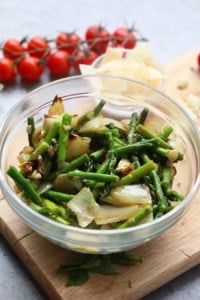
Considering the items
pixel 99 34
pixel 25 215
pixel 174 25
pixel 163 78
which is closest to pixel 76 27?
pixel 99 34

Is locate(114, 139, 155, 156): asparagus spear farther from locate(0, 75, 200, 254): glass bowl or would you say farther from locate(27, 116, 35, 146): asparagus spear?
locate(27, 116, 35, 146): asparagus spear

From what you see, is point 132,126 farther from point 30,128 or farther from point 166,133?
point 30,128

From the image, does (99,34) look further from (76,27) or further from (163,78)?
(163,78)

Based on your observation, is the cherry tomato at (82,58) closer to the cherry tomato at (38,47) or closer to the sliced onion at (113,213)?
the cherry tomato at (38,47)

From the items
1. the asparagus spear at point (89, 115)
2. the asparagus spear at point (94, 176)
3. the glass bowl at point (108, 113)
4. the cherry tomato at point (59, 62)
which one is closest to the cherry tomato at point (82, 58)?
the cherry tomato at point (59, 62)

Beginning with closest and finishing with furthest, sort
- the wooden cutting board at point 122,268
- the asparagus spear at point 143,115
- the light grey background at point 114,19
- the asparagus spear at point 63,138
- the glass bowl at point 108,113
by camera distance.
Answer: the glass bowl at point 108,113, the wooden cutting board at point 122,268, the asparagus spear at point 63,138, the asparagus spear at point 143,115, the light grey background at point 114,19

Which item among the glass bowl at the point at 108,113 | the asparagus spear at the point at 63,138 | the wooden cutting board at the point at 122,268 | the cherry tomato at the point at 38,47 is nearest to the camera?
the glass bowl at the point at 108,113

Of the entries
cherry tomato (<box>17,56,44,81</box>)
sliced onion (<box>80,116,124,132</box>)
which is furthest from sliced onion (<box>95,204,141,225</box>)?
cherry tomato (<box>17,56,44,81</box>)
